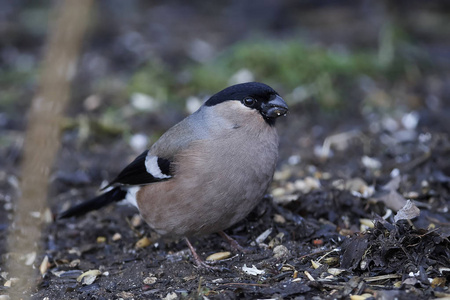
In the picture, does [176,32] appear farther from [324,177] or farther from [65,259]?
[65,259]

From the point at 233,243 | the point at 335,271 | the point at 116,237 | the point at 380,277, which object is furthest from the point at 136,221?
the point at 380,277

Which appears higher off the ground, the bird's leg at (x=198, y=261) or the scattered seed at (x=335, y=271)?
the scattered seed at (x=335, y=271)

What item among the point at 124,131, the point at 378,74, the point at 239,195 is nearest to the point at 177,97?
the point at 124,131

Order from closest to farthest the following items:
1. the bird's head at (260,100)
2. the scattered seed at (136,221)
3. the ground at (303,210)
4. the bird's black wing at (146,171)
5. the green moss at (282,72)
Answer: the ground at (303,210), the bird's head at (260,100), the bird's black wing at (146,171), the scattered seed at (136,221), the green moss at (282,72)

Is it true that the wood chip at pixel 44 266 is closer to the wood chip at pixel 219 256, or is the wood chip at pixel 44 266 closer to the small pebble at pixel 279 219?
the wood chip at pixel 219 256

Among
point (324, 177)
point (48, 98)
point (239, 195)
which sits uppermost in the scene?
point (48, 98)

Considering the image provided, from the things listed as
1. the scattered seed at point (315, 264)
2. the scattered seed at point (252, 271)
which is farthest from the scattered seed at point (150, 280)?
the scattered seed at point (315, 264)

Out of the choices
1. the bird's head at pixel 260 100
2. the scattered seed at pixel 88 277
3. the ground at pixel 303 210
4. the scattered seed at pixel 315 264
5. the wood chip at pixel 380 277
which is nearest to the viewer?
the wood chip at pixel 380 277

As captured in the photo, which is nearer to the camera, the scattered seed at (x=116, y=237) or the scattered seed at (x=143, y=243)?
the scattered seed at (x=143, y=243)
